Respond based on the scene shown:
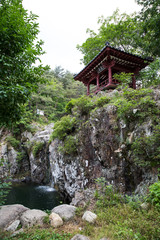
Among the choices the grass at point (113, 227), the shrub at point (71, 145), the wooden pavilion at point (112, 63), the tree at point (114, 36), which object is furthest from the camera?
the tree at point (114, 36)

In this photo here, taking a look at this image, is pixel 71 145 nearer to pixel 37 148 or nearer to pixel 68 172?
pixel 68 172

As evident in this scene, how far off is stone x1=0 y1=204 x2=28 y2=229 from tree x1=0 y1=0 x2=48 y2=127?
3373 millimetres

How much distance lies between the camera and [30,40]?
3.92 metres

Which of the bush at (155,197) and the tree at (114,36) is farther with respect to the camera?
the tree at (114,36)

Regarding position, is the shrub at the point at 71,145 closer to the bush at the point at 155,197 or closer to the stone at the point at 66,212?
the stone at the point at 66,212

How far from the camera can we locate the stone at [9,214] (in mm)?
4285

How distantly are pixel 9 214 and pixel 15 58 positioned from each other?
208 inches

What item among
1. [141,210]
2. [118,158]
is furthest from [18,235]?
[118,158]

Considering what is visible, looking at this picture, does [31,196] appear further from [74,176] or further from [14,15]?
[14,15]

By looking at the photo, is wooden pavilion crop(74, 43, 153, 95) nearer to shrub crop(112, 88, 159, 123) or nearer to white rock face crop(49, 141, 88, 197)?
shrub crop(112, 88, 159, 123)

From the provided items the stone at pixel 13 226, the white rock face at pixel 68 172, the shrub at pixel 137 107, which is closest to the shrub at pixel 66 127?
the white rock face at pixel 68 172

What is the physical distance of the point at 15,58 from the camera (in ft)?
11.8

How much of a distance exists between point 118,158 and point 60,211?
3087mm

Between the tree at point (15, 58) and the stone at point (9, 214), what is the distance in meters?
3.37
